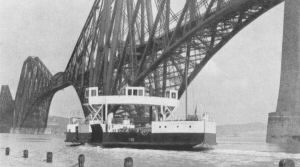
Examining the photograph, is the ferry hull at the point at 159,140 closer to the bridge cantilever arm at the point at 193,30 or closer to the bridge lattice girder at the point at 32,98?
the bridge cantilever arm at the point at 193,30

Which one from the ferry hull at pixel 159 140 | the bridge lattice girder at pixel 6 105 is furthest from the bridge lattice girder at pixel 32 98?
the ferry hull at pixel 159 140

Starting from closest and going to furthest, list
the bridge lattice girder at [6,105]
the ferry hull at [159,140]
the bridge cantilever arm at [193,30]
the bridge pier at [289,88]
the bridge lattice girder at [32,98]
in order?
1. the ferry hull at [159,140]
2. the bridge cantilever arm at [193,30]
3. the bridge pier at [289,88]
4. the bridge lattice girder at [32,98]
5. the bridge lattice girder at [6,105]

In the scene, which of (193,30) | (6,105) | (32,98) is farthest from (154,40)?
(6,105)

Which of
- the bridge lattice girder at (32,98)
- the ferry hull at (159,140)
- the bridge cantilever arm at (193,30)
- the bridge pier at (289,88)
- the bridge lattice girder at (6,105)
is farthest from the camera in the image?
the bridge lattice girder at (6,105)

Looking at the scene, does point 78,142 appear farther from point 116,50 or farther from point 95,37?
point 95,37

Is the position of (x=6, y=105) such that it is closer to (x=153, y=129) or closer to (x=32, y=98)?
(x=32, y=98)

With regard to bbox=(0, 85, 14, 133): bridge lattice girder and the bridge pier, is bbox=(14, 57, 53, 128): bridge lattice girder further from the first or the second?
the bridge pier

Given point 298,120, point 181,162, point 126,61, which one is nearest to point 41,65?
point 126,61

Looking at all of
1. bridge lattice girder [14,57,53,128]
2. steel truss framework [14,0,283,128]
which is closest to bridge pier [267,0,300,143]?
steel truss framework [14,0,283,128]
